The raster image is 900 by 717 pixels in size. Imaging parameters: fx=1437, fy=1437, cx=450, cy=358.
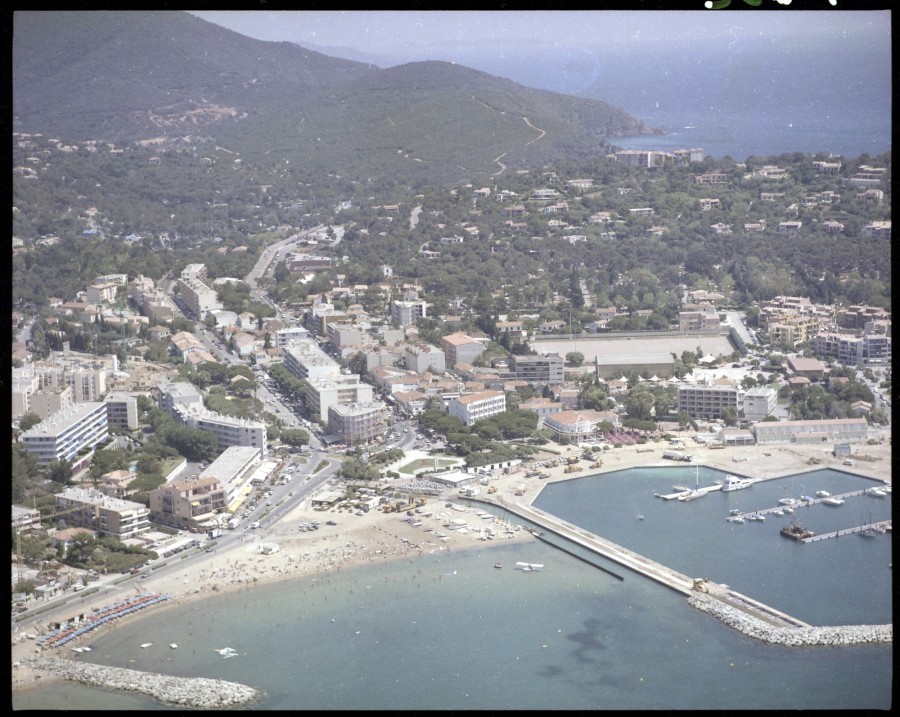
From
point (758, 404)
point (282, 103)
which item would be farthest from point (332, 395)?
point (282, 103)

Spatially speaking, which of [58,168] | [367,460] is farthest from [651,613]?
[58,168]

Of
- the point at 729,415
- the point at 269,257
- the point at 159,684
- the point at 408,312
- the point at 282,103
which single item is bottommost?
the point at 159,684

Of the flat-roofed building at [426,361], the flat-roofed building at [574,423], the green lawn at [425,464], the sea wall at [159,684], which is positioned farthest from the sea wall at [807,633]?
the flat-roofed building at [426,361]

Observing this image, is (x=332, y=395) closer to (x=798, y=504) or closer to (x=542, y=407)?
(x=542, y=407)

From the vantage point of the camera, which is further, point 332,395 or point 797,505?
point 332,395

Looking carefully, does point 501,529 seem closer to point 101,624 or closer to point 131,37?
point 101,624

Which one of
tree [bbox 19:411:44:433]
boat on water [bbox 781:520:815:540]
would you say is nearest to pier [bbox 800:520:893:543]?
boat on water [bbox 781:520:815:540]

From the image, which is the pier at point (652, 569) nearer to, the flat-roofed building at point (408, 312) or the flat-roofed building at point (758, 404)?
the flat-roofed building at point (758, 404)
